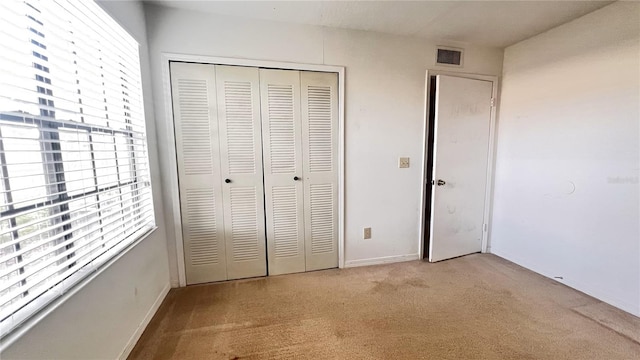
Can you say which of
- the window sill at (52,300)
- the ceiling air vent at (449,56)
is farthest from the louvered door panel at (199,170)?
the ceiling air vent at (449,56)

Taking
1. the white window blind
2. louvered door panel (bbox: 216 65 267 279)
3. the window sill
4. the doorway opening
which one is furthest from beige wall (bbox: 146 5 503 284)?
the window sill

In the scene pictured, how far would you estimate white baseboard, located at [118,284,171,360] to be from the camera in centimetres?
144

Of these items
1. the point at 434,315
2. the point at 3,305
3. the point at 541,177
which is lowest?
the point at 434,315

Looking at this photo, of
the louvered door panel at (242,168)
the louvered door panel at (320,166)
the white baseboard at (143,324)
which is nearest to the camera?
the white baseboard at (143,324)

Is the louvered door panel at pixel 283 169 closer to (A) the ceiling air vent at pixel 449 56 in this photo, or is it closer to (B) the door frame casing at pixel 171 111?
(B) the door frame casing at pixel 171 111

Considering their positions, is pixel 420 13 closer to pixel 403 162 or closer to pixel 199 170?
pixel 403 162

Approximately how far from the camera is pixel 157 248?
6.26ft

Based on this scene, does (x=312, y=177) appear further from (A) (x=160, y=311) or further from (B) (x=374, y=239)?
(A) (x=160, y=311)

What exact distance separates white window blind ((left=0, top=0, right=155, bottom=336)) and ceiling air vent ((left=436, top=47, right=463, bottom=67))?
2679 mm

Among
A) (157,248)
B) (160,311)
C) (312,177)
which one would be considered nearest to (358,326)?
(312,177)

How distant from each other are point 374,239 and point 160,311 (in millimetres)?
1957

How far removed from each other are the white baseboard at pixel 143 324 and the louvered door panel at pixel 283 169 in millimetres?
876

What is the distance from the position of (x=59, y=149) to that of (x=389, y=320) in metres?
2.11

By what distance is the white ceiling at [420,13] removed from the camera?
1845mm
